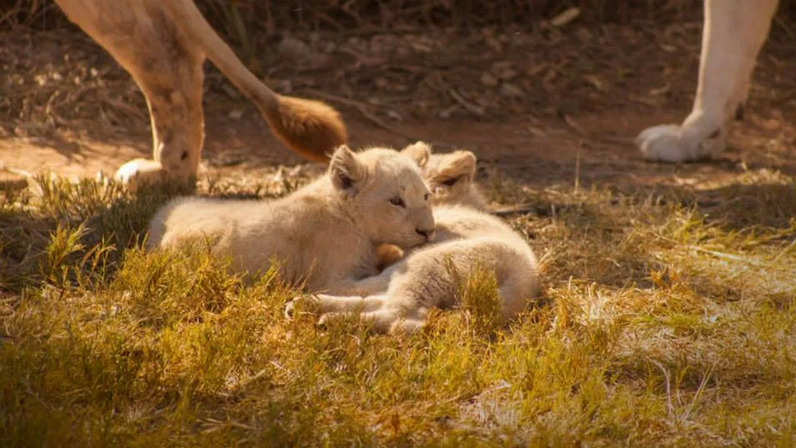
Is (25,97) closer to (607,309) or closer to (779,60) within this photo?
(607,309)

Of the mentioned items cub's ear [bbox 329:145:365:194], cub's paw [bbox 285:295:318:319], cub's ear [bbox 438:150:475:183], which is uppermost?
cub's ear [bbox 329:145:365:194]

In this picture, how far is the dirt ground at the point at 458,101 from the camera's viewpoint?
5516mm

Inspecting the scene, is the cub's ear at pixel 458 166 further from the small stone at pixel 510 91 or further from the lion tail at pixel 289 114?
the small stone at pixel 510 91

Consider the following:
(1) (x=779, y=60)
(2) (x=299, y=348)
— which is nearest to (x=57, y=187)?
(2) (x=299, y=348)

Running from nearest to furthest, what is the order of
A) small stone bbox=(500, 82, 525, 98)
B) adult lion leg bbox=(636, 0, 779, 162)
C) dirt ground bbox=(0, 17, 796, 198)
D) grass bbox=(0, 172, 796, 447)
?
grass bbox=(0, 172, 796, 447) → adult lion leg bbox=(636, 0, 779, 162) → dirt ground bbox=(0, 17, 796, 198) → small stone bbox=(500, 82, 525, 98)

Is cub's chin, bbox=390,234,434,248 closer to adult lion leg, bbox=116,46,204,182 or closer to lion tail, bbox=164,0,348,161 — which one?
lion tail, bbox=164,0,348,161

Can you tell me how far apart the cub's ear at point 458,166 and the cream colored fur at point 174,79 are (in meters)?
0.53

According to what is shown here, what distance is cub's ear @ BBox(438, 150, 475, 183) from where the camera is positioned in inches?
148

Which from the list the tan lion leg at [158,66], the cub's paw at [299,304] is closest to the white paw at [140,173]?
the tan lion leg at [158,66]

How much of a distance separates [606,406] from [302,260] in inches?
46.8

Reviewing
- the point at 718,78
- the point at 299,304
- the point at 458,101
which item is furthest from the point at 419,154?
the point at 458,101

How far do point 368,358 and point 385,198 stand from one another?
77 cm

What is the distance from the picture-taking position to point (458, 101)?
6.92 meters

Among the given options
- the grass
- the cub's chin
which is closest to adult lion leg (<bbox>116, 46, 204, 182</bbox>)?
the grass
